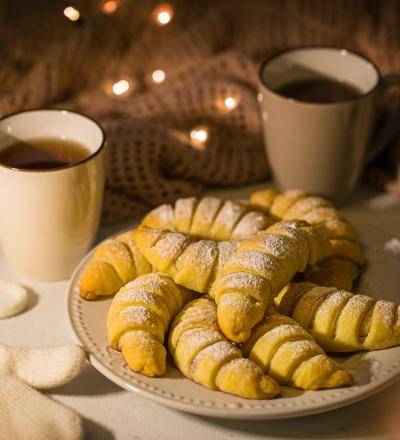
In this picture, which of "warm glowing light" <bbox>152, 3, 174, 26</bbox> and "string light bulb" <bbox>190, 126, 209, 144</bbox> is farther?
"warm glowing light" <bbox>152, 3, 174, 26</bbox>

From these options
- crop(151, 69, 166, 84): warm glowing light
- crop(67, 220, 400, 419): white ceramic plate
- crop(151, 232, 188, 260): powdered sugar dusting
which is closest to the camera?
crop(67, 220, 400, 419): white ceramic plate

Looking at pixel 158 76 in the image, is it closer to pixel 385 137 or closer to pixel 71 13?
pixel 71 13

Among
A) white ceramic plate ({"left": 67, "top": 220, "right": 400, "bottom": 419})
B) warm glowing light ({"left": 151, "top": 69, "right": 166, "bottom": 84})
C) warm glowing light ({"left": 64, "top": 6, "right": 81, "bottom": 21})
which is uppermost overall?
warm glowing light ({"left": 64, "top": 6, "right": 81, "bottom": 21})

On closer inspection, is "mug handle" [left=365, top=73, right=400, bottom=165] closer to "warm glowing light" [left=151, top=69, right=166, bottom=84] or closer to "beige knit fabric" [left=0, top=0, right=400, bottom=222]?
"beige knit fabric" [left=0, top=0, right=400, bottom=222]

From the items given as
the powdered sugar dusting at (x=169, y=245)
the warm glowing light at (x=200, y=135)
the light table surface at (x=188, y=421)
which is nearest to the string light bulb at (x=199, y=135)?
the warm glowing light at (x=200, y=135)

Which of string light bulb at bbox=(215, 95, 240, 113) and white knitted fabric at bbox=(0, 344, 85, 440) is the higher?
string light bulb at bbox=(215, 95, 240, 113)

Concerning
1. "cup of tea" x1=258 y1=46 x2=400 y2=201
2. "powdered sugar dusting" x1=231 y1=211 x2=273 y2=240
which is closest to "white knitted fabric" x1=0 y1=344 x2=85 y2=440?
"powdered sugar dusting" x1=231 y1=211 x2=273 y2=240

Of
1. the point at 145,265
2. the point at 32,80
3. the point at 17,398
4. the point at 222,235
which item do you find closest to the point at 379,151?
the point at 222,235
